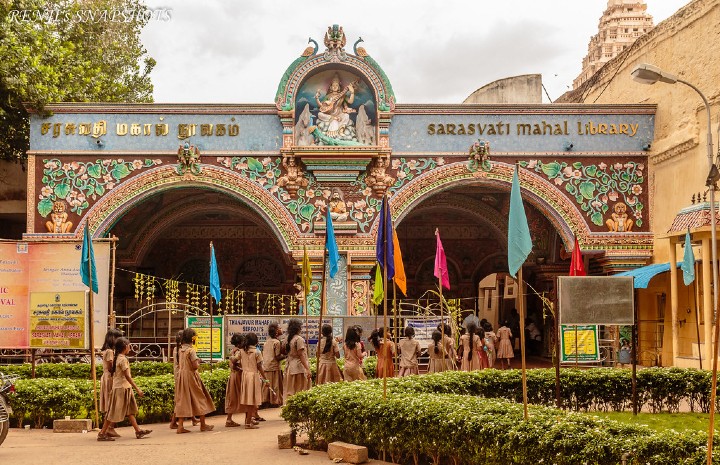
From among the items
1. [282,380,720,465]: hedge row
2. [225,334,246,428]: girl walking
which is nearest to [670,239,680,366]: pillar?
[282,380,720,465]: hedge row

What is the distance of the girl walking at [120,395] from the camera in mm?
10094

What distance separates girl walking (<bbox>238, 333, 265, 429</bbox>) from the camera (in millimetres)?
11156

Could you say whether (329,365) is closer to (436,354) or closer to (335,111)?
(436,354)

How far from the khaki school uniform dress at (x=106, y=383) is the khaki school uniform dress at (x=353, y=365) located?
3.25m

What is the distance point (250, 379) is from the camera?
11.2m

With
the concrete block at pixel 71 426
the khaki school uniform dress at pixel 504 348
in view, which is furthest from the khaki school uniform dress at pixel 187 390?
the khaki school uniform dress at pixel 504 348

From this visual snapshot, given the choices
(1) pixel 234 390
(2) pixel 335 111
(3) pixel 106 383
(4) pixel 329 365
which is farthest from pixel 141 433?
(2) pixel 335 111

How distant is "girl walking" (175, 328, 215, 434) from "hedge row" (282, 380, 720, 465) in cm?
162

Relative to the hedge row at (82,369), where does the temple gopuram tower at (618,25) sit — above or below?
above

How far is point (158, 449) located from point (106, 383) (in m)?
1.42

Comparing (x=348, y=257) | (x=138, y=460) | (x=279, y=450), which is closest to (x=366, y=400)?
(x=279, y=450)

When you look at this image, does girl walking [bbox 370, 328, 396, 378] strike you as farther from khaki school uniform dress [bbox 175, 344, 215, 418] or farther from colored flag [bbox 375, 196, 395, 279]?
khaki school uniform dress [bbox 175, 344, 215, 418]

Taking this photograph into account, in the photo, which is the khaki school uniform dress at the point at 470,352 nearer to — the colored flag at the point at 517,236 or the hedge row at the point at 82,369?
the hedge row at the point at 82,369

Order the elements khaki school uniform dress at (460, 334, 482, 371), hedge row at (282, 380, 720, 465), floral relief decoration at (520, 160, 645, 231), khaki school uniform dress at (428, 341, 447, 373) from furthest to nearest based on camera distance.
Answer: floral relief decoration at (520, 160, 645, 231), khaki school uniform dress at (460, 334, 482, 371), khaki school uniform dress at (428, 341, 447, 373), hedge row at (282, 380, 720, 465)
